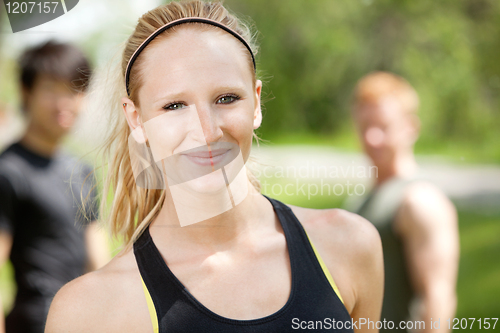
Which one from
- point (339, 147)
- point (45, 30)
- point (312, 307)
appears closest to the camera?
point (312, 307)

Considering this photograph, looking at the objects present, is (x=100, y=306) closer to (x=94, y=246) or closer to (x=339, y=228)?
(x=339, y=228)

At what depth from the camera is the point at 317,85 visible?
137 inches

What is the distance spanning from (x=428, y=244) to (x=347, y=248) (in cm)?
80

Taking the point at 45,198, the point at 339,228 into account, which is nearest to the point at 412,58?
the point at 339,228

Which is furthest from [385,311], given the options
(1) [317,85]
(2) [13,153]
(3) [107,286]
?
(1) [317,85]

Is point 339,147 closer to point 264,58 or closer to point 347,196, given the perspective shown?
point 347,196

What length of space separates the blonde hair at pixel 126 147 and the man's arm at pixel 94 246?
56 cm

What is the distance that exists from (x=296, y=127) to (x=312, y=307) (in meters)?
2.19

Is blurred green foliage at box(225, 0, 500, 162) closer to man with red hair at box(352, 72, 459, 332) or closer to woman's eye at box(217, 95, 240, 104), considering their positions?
man with red hair at box(352, 72, 459, 332)

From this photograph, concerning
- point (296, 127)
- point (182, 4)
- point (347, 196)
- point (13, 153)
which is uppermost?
point (182, 4)

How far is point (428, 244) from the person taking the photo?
164 centimetres

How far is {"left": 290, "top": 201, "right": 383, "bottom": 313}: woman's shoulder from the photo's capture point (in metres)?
0.98

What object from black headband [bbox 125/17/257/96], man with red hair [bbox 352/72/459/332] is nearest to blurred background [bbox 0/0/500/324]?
man with red hair [bbox 352/72/459/332]

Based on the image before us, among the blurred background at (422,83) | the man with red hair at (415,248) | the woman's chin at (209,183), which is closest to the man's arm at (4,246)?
the woman's chin at (209,183)
